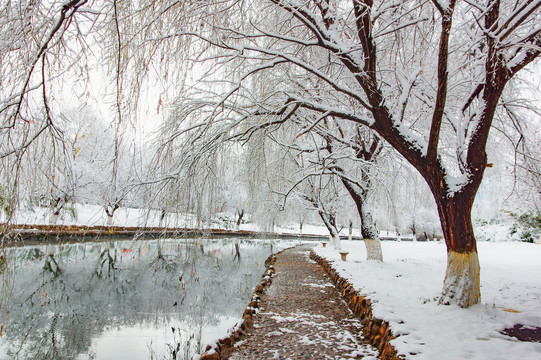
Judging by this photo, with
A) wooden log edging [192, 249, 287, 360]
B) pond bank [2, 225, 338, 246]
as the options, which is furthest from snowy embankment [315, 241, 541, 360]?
pond bank [2, 225, 338, 246]

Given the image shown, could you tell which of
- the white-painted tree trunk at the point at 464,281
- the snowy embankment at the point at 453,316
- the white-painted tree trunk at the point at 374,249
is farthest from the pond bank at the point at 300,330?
the white-painted tree trunk at the point at 374,249

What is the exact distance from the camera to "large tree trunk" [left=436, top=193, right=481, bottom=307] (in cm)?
387

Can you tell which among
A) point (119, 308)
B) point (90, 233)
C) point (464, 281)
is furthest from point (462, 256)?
point (90, 233)

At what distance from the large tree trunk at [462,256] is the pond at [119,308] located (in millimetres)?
3068

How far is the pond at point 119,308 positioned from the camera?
432 cm

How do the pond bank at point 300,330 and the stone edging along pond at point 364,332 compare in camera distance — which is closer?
the stone edging along pond at point 364,332

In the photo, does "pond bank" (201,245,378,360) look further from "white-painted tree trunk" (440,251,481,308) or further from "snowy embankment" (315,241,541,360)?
"white-painted tree trunk" (440,251,481,308)

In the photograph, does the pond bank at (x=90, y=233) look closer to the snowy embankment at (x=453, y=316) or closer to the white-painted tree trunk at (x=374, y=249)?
the snowy embankment at (x=453, y=316)

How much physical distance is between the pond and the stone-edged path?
33.9 inches

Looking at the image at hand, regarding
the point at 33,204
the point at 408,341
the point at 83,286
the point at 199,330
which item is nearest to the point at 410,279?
the point at 408,341

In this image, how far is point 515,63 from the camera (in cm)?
381

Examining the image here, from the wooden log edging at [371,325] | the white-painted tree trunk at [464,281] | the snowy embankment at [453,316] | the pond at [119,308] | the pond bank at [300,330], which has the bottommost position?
the pond at [119,308]

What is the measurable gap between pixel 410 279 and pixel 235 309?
3.63 metres

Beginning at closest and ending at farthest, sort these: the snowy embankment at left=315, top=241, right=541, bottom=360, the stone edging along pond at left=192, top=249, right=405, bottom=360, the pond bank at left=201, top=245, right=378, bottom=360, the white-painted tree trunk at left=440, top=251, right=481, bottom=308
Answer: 1. the snowy embankment at left=315, top=241, right=541, bottom=360
2. the stone edging along pond at left=192, top=249, right=405, bottom=360
3. the pond bank at left=201, top=245, right=378, bottom=360
4. the white-painted tree trunk at left=440, top=251, right=481, bottom=308
